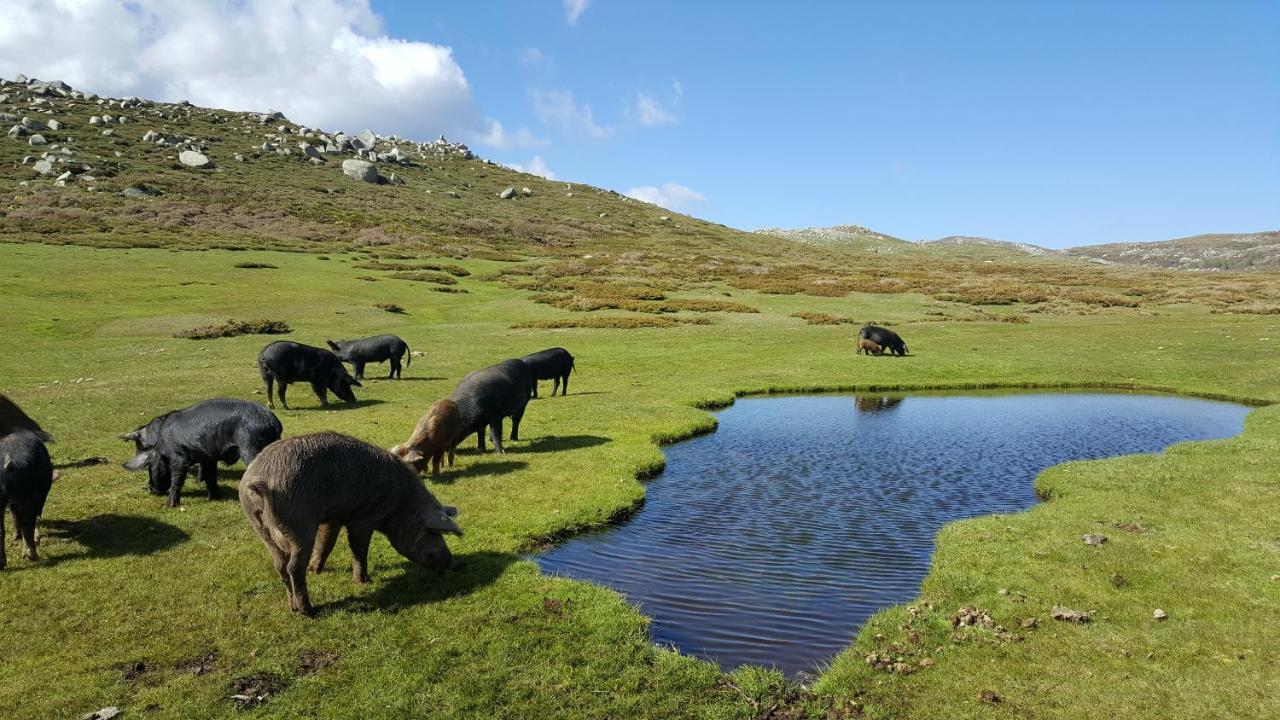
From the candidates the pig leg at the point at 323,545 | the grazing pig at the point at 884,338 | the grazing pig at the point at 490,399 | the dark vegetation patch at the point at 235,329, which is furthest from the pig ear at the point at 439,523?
the dark vegetation patch at the point at 235,329

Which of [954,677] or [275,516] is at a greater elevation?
[275,516]

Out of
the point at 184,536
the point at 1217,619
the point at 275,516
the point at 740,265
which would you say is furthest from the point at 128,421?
the point at 740,265

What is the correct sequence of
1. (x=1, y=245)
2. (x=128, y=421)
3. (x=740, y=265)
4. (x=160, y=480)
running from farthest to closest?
(x=740, y=265) < (x=1, y=245) < (x=128, y=421) < (x=160, y=480)

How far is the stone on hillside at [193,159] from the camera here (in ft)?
495

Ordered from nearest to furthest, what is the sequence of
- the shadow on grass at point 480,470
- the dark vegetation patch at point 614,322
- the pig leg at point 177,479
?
the pig leg at point 177,479, the shadow on grass at point 480,470, the dark vegetation patch at point 614,322

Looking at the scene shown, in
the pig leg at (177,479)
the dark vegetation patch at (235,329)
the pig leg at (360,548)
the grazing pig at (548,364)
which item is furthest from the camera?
the dark vegetation patch at (235,329)

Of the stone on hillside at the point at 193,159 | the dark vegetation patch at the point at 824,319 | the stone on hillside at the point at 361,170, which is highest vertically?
the stone on hillside at the point at 361,170

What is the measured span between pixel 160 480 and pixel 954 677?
16199 millimetres

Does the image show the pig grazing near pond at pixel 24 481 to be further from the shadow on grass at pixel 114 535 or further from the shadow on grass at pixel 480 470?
Answer: the shadow on grass at pixel 480 470

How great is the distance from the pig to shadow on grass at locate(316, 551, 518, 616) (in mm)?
5640

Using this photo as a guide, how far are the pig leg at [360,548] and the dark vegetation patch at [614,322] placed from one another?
4218cm

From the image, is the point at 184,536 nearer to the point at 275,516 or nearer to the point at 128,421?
the point at 275,516

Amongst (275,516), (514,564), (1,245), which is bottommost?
(514,564)

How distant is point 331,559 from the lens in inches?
511
